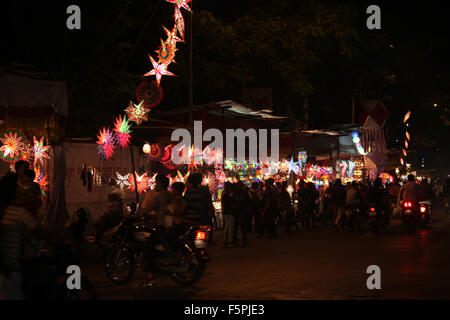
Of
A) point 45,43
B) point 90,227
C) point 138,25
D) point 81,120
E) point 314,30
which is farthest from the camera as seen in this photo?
point 314,30

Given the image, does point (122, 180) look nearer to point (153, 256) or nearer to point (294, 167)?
point (153, 256)

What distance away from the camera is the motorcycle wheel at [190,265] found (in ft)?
32.2

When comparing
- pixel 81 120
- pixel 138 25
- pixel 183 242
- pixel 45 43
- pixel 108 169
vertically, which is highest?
pixel 138 25

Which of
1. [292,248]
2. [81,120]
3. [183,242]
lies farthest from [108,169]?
[183,242]

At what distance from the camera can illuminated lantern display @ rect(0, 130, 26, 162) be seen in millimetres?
12836

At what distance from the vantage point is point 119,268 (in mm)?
10141

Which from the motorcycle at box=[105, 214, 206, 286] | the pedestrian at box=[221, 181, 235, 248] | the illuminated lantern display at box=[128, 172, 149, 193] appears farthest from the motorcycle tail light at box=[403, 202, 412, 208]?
the motorcycle at box=[105, 214, 206, 286]

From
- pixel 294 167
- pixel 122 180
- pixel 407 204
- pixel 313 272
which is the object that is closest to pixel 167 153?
pixel 122 180

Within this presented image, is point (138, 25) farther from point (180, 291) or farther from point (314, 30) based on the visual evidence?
point (180, 291)

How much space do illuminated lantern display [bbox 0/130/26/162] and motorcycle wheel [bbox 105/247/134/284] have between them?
13.7 feet

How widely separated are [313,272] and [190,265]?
2.49m

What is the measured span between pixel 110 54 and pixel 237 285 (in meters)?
12.7

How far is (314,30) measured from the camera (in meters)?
28.4

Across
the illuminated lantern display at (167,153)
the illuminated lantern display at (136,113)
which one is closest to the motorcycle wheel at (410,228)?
the illuminated lantern display at (167,153)
